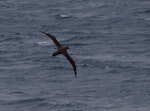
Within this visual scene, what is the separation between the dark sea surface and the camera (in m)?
102

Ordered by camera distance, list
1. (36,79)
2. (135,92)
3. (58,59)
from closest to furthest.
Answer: (135,92) < (36,79) < (58,59)

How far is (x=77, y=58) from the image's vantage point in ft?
401

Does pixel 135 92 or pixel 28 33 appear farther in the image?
pixel 28 33

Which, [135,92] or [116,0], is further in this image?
[116,0]

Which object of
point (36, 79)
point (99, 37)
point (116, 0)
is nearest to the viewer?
point (36, 79)

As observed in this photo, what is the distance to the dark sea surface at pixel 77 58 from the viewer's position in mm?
101625

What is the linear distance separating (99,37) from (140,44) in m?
8.81

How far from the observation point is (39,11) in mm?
160750

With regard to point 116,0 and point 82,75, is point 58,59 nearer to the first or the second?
point 82,75

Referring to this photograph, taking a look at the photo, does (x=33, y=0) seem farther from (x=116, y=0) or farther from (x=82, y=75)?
(x=82, y=75)

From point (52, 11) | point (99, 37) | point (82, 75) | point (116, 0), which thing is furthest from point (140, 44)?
point (116, 0)

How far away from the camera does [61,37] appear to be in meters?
134

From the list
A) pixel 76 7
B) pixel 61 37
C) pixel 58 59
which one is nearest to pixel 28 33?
pixel 61 37

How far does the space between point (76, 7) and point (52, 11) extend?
5.78 metres
